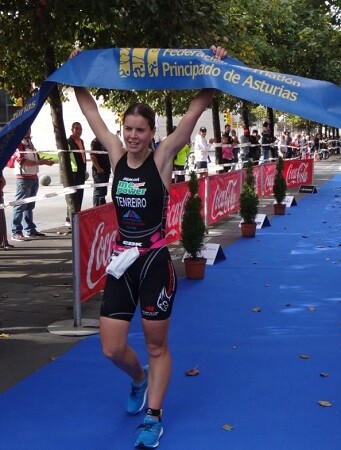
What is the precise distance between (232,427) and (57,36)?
23.3 ft

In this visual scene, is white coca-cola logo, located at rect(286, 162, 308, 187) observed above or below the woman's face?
below

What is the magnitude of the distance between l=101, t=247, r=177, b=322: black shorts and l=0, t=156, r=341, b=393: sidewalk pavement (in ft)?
5.14

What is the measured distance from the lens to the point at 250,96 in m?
4.53

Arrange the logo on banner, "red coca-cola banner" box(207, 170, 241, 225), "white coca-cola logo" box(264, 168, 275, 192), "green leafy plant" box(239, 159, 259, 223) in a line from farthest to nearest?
"white coca-cola logo" box(264, 168, 275, 192)
"red coca-cola banner" box(207, 170, 241, 225)
"green leafy plant" box(239, 159, 259, 223)
the logo on banner

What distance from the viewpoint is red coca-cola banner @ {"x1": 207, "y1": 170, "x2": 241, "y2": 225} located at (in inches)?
549

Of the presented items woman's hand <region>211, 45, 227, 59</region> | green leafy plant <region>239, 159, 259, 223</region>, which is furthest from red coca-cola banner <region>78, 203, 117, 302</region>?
green leafy plant <region>239, 159, 259, 223</region>

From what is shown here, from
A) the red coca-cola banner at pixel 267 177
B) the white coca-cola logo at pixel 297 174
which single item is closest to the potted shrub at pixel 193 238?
the red coca-cola banner at pixel 267 177

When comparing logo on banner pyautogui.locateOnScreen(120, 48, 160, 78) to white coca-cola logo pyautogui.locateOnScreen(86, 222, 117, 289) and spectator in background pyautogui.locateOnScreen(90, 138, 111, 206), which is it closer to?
white coca-cola logo pyautogui.locateOnScreen(86, 222, 117, 289)

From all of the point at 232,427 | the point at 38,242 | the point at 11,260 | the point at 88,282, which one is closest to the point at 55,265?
the point at 11,260

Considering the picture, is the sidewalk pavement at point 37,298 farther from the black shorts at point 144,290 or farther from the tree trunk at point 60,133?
the black shorts at point 144,290

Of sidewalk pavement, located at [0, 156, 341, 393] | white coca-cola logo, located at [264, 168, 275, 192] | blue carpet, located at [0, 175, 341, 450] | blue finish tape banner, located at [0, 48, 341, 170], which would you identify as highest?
blue finish tape banner, located at [0, 48, 341, 170]

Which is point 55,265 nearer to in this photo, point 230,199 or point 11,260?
point 11,260

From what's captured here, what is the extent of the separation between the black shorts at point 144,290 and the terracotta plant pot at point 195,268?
4.94 m

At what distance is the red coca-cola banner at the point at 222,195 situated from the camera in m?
13.9
